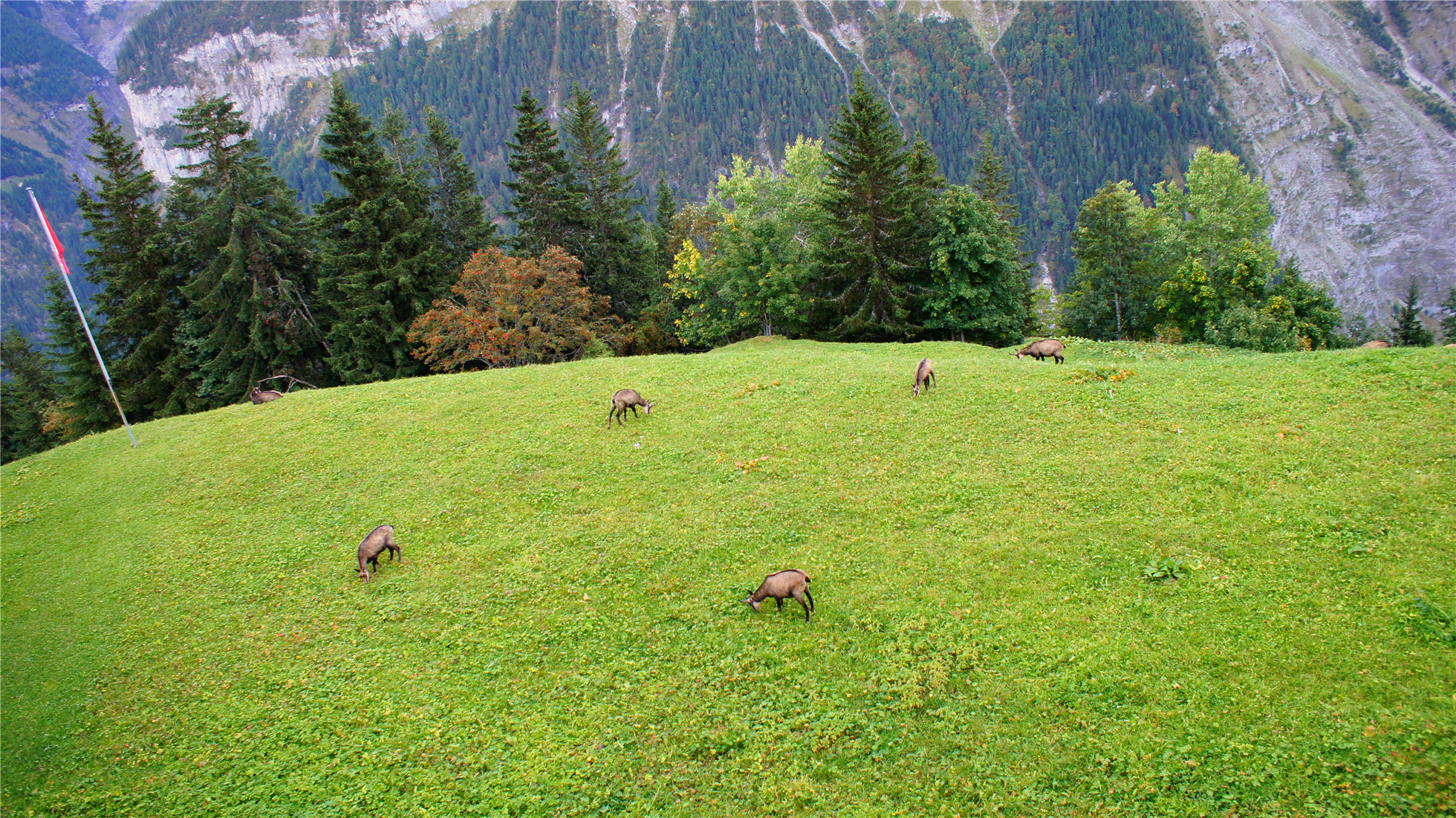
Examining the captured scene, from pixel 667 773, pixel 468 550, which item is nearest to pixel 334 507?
pixel 468 550

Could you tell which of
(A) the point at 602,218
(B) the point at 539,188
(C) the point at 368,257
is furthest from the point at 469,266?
(A) the point at 602,218

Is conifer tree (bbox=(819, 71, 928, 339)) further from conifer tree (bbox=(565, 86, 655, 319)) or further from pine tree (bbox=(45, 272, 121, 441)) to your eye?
pine tree (bbox=(45, 272, 121, 441))

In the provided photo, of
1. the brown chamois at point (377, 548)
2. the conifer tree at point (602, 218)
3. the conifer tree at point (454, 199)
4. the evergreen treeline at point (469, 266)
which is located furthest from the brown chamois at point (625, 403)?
the conifer tree at point (454, 199)

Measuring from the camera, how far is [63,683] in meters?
12.4

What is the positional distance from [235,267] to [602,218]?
79.4ft

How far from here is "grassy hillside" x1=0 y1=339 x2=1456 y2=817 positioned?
29.7 feet

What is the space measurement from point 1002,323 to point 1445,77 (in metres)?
252

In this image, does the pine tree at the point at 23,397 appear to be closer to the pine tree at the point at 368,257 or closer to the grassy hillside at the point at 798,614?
the pine tree at the point at 368,257

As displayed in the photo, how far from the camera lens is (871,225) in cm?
4197

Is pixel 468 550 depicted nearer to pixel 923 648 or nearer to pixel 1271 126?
pixel 923 648

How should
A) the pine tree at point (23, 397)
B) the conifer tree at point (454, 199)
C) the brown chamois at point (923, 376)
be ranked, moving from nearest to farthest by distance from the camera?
the brown chamois at point (923, 376) → the conifer tree at point (454, 199) → the pine tree at point (23, 397)

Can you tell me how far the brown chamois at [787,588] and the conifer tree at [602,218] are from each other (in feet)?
141

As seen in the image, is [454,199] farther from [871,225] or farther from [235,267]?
[871,225]

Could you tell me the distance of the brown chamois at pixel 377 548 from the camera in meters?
14.7
